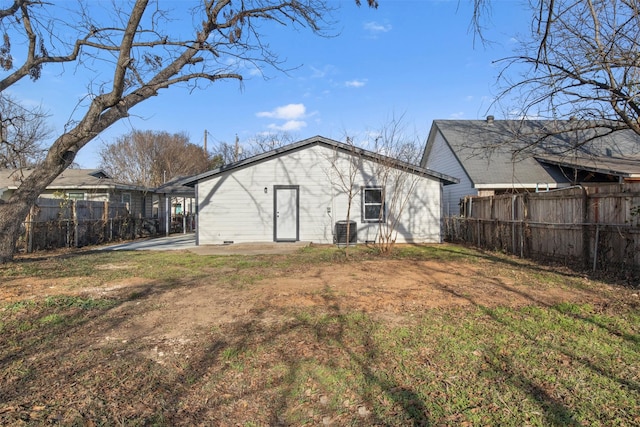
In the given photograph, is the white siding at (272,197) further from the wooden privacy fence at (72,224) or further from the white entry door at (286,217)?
the wooden privacy fence at (72,224)

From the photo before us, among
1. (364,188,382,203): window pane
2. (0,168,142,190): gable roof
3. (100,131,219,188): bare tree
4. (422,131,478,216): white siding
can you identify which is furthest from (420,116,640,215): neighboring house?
(100,131,219,188): bare tree

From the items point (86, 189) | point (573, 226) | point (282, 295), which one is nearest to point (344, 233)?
point (573, 226)

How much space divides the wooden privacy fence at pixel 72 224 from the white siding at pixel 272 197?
4277 mm

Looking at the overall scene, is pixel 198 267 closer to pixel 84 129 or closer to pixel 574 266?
pixel 84 129

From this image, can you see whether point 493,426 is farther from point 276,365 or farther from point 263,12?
point 263,12

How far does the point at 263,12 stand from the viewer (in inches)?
423

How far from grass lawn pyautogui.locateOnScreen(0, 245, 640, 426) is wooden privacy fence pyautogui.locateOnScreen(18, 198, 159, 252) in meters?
5.96

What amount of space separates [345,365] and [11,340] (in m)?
3.57

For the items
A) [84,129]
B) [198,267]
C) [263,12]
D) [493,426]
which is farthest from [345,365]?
[263,12]

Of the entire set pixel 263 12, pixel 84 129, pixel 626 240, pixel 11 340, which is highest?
pixel 263 12

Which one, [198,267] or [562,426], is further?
[198,267]

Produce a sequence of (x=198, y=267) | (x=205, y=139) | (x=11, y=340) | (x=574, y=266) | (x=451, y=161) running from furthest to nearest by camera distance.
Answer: (x=205, y=139), (x=451, y=161), (x=198, y=267), (x=574, y=266), (x=11, y=340)

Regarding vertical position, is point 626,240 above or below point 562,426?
above

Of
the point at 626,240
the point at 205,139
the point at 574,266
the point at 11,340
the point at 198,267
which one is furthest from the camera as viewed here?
the point at 205,139
